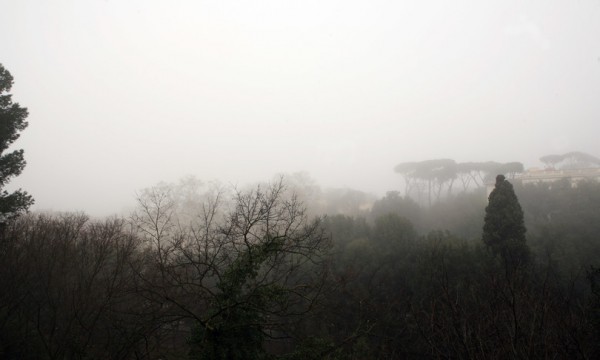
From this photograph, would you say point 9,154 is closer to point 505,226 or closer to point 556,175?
point 505,226

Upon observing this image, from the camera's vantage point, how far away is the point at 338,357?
288 inches

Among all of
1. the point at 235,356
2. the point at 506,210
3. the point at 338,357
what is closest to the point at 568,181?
the point at 506,210

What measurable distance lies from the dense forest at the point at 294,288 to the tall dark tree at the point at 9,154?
1.55 m

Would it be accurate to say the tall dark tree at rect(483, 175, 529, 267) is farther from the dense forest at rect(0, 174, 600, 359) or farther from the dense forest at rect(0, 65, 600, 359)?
the dense forest at rect(0, 174, 600, 359)

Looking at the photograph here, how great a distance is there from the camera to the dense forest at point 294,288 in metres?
6.65

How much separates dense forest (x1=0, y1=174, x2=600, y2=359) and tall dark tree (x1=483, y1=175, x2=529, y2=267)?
0.60 metres

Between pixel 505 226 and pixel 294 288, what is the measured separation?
15309 mm

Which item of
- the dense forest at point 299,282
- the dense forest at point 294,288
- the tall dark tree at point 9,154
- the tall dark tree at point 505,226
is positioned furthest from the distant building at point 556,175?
the tall dark tree at point 9,154

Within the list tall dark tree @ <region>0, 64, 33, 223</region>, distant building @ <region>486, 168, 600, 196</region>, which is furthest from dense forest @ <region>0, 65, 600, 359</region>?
distant building @ <region>486, 168, 600, 196</region>

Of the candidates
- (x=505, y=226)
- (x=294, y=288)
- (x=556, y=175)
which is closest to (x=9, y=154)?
(x=294, y=288)

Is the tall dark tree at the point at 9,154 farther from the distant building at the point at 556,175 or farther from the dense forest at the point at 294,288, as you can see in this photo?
the distant building at the point at 556,175

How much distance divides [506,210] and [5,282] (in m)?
23.6

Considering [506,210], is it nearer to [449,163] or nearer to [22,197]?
[22,197]

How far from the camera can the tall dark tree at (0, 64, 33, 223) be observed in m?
11.4
